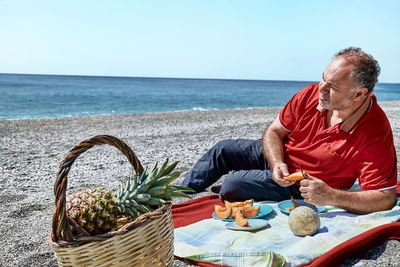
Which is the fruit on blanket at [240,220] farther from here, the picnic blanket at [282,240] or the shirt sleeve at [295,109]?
the shirt sleeve at [295,109]

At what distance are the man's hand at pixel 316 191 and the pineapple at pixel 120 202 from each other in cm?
140

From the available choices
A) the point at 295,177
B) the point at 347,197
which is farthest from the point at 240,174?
the point at 347,197

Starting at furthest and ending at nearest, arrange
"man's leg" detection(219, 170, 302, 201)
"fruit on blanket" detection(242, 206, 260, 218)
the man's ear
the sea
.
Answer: the sea
"man's leg" detection(219, 170, 302, 201)
"fruit on blanket" detection(242, 206, 260, 218)
the man's ear

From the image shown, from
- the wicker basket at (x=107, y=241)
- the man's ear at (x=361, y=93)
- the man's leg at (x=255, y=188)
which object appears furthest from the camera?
the man's leg at (x=255, y=188)

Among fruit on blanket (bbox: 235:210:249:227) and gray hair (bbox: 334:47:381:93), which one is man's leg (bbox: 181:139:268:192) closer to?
fruit on blanket (bbox: 235:210:249:227)

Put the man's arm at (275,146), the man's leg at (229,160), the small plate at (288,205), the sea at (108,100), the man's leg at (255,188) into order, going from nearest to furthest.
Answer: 1. the small plate at (288,205)
2. the man's arm at (275,146)
3. the man's leg at (255,188)
4. the man's leg at (229,160)
5. the sea at (108,100)

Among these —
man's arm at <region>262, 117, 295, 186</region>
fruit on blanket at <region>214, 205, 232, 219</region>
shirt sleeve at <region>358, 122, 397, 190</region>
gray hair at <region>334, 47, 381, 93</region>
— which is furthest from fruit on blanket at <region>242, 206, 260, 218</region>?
gray hair at <region>334, 47, 381, 93</region>

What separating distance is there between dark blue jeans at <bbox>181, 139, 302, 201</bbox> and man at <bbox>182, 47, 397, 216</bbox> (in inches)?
0.5

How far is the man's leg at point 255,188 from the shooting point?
4117mm

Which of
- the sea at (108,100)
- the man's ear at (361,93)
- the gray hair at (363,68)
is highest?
the gray hair at (363,68)

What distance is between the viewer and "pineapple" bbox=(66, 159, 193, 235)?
2.34 metres

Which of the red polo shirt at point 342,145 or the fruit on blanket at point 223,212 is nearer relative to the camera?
the red polo shirt at point 342,145

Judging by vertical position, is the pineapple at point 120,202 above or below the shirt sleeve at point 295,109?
below

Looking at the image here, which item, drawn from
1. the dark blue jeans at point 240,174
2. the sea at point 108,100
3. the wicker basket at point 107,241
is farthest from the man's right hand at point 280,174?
the sea at point 108,100
